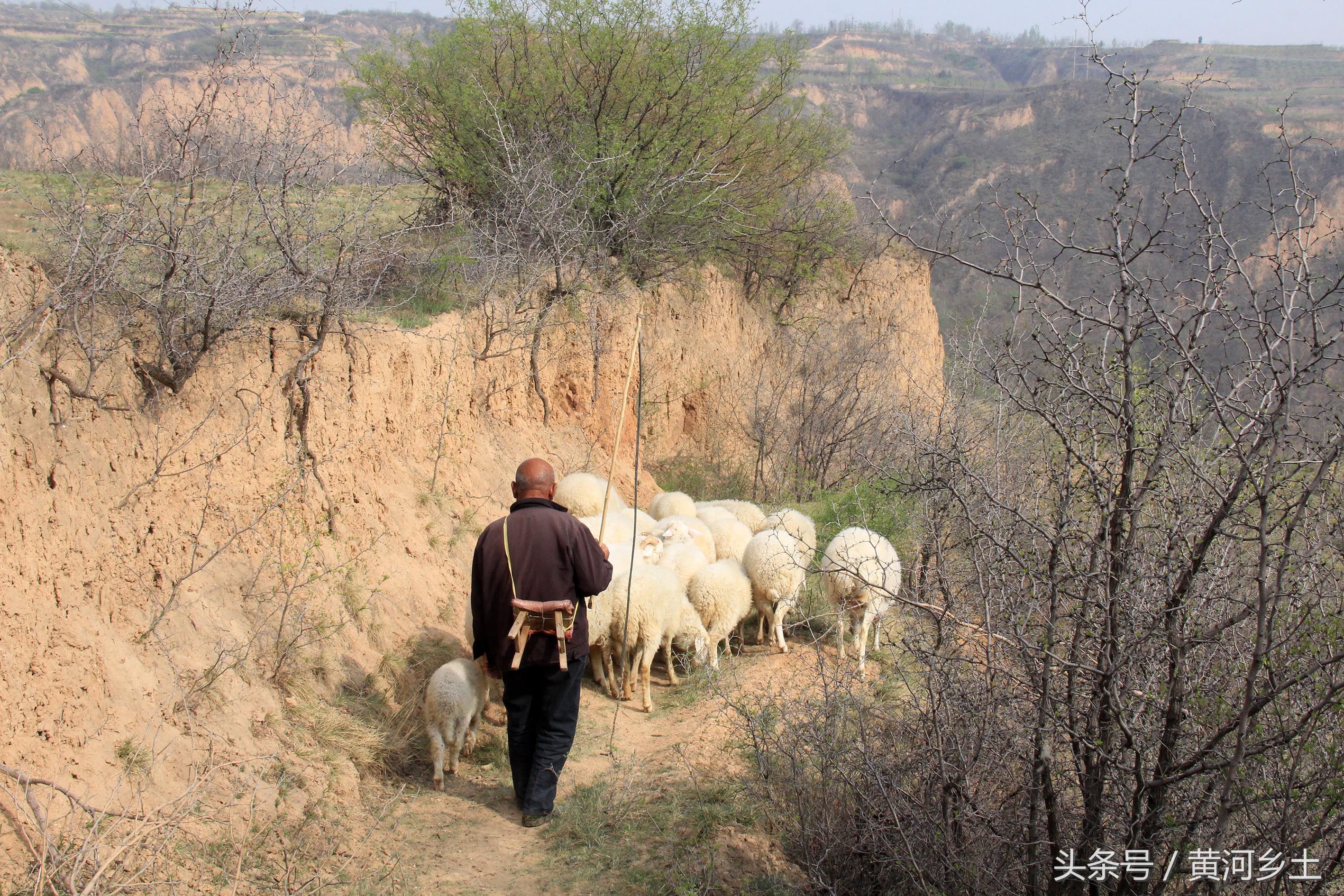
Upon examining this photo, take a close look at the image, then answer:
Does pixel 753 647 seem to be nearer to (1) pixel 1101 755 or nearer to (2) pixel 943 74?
(1) pixel 1101 755

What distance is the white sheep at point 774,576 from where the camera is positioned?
8.10 m

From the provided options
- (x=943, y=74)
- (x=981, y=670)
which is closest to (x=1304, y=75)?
(x=943, y=74)

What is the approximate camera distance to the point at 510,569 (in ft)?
17.9

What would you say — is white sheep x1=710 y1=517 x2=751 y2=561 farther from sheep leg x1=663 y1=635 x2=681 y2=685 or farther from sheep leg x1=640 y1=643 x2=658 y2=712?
sheep leg x1=640 y1=643 x2=658 y2=712

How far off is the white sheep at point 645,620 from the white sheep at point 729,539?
170cm

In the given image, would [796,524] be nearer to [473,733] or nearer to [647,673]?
[647,673]

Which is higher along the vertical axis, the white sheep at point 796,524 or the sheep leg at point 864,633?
the white sheep at point 796,524

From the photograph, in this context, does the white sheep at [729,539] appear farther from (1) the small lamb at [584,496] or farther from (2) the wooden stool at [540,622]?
(2) the wooden stool at [540,622]

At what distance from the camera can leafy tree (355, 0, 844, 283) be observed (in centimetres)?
1220

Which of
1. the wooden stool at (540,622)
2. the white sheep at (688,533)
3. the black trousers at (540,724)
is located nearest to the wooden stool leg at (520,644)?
the wooden stool at (540,622)

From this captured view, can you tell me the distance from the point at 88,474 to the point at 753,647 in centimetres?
542

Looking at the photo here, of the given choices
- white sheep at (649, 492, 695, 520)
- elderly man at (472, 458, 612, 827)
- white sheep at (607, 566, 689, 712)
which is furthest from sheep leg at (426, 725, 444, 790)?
white sheep at (649, 492, 695, 520)

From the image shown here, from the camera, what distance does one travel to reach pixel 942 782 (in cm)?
428

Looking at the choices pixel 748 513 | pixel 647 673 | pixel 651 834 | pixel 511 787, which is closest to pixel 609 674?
pixel 647 673
